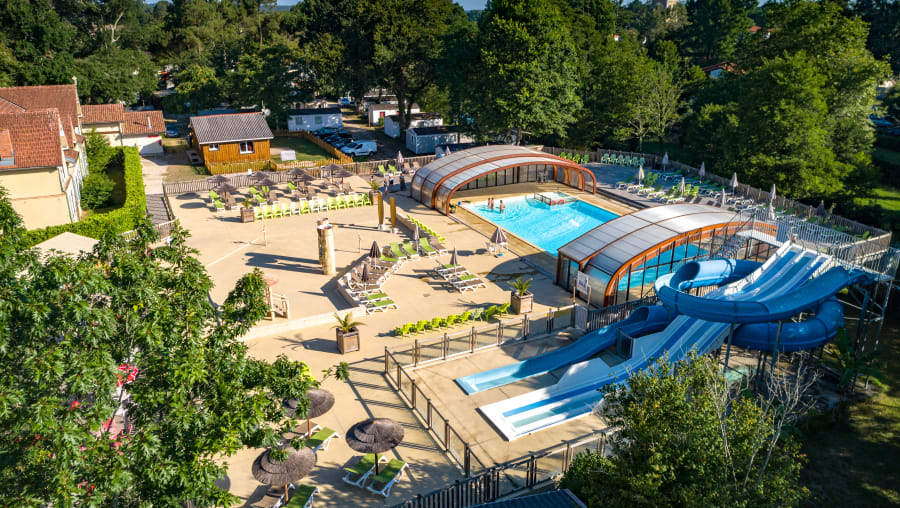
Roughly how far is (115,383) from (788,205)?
38.2 meters

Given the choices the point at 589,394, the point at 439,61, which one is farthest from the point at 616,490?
the point at 439,61

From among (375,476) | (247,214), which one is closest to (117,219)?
(247,214)

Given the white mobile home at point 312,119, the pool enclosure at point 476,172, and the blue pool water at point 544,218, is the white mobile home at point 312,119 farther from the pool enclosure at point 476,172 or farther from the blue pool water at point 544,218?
the blue pool water at point 544,218

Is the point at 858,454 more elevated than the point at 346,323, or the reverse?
the point at 346,323

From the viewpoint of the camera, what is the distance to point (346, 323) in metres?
22.2

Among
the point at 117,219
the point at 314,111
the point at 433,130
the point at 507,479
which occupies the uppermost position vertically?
the point at 314,111

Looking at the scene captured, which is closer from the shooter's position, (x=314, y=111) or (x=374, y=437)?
(x=374, y=437)

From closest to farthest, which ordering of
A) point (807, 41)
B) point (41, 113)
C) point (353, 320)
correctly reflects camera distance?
1. point (353, 320)
2. point (41, 113)
3. point (807, 41)

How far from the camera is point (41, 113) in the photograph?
3681cm

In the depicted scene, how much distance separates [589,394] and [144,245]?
561 inches

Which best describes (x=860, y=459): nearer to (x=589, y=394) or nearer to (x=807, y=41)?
(x=589, y=394)

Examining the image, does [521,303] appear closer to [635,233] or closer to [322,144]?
[635,233]

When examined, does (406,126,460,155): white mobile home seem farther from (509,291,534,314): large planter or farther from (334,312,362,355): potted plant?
(334,312,362,355): potted plant

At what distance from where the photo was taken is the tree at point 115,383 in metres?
8.62
